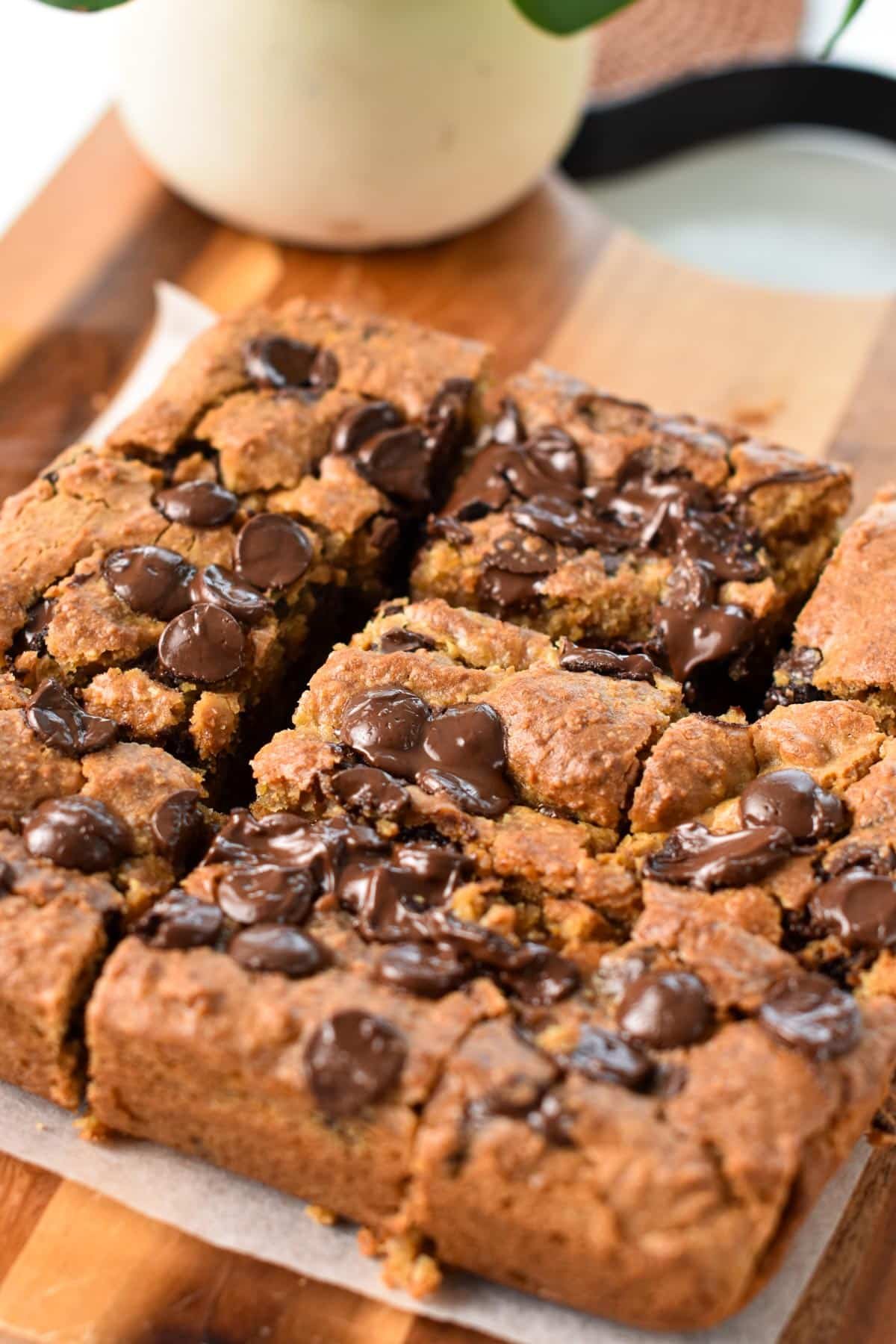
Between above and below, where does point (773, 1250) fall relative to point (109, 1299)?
above

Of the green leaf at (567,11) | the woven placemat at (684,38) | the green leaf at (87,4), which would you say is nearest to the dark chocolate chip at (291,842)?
the green leaf at (87,4)

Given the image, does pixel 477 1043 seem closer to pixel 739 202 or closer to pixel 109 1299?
pixel 109 1299

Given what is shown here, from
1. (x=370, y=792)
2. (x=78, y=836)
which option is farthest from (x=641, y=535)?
(x=78, y=836)

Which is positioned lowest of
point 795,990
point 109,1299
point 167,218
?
point 109,1299

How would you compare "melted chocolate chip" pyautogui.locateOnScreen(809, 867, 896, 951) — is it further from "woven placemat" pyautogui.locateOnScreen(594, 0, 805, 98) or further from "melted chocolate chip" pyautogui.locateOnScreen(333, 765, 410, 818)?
"woven placemat" pyautogui.locateOnScreen(594, 0, 805, 98)

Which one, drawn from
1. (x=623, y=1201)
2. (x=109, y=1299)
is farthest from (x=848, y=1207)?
(x=109, y=1299)

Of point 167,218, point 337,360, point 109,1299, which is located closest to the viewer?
point 109,1299

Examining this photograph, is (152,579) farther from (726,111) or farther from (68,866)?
(726,111)

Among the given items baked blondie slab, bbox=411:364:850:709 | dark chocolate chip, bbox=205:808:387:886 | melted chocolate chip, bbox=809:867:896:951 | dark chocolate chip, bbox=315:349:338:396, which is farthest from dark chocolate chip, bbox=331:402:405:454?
melted chocolate chip, bbox=809:867:896:951
